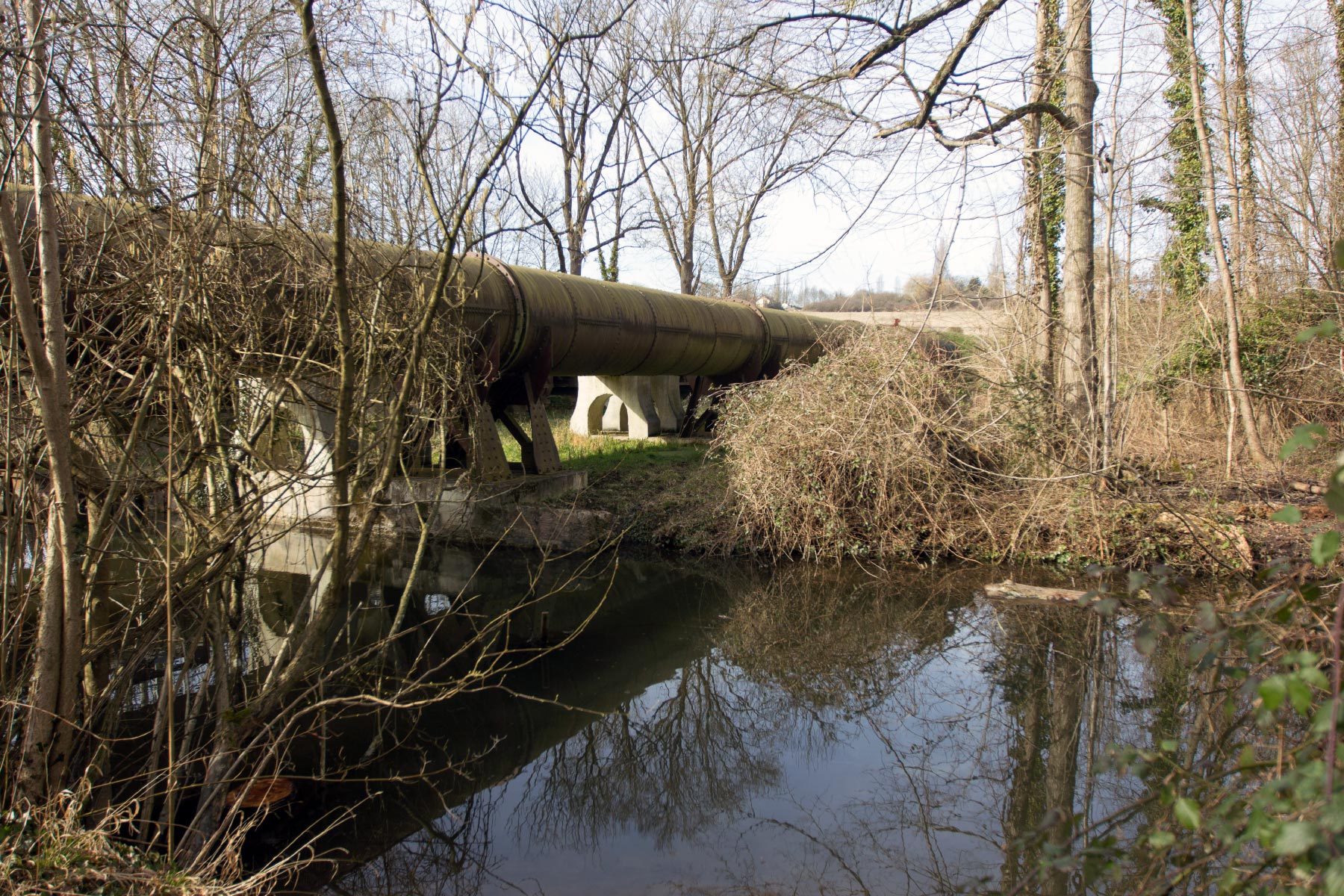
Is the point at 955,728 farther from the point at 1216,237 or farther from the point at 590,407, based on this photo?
the point at 590,407

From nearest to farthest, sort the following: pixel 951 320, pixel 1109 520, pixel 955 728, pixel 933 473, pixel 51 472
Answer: pixel 51 472 < pixel 955 728 < pixel 1109 520 < pixel 933 473 < pixel 951 320

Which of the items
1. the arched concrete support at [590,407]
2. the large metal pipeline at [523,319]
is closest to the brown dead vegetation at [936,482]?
the large metal pipeline at [523,319]

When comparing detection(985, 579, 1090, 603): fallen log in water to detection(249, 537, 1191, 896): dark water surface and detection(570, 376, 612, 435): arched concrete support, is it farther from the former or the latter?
detection(570, 376, 612, 435): arched concrete support

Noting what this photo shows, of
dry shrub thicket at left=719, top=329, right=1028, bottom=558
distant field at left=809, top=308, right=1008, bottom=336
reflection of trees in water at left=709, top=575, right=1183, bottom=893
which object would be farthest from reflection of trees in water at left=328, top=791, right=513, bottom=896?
dry shrub thicket at left=719, top=329, right=1028, bottom=558

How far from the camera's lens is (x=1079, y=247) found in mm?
7930

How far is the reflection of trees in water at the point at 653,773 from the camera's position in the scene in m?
3.77

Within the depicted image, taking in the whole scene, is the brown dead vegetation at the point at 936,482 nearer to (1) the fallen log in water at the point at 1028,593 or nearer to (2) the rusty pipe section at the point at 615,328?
(1) the fallen log in water at the point at 1028,593

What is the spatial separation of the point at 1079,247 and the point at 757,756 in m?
5.74

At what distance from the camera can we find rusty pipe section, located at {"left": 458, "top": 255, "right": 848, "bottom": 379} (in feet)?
28.4

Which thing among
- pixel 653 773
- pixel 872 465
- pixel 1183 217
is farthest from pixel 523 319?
pixel 1183 217

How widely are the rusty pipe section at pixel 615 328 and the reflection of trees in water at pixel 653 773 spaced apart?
307 centimetres

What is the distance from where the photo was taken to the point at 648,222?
24.4m

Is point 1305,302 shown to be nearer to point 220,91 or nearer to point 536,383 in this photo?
point 536,383

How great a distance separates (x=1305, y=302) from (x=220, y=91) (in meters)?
11.3
